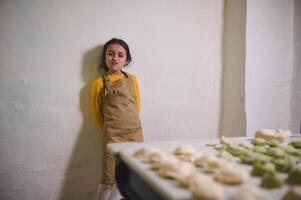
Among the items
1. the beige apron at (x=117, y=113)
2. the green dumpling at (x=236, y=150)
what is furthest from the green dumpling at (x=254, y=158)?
the beige apron at (x=117, y=113)

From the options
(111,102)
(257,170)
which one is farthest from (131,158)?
(111,102)

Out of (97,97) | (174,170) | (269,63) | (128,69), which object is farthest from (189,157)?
(269,63)

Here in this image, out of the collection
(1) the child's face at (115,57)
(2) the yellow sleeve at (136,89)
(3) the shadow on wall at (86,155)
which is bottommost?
(3) the shadow on wall at (86,155)

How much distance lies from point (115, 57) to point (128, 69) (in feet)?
0.76

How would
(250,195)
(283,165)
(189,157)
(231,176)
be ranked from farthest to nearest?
(189,157), (283,165), (231,176), (250,195)

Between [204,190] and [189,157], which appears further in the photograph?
[189,157]

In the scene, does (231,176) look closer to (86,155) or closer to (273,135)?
(273,135)

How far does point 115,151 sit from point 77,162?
1.07 m

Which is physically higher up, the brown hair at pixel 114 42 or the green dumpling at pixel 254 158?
the brown hair at pixel 114 42

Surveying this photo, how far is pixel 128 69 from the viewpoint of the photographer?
220 centimetres

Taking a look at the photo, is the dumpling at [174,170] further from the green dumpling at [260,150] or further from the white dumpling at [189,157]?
the green dumpling at [260,150]

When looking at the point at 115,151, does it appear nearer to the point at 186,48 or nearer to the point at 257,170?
the point at 257,170

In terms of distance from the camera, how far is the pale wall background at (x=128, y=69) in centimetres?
196

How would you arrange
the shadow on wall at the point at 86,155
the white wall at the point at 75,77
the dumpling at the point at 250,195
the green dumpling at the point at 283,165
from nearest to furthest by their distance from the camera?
the dumpling at the point at 250,195 < the green dumpling at the point at 283,165 < the white wall at the point at 75,77 < the shadow on wall at the point at 86,155
